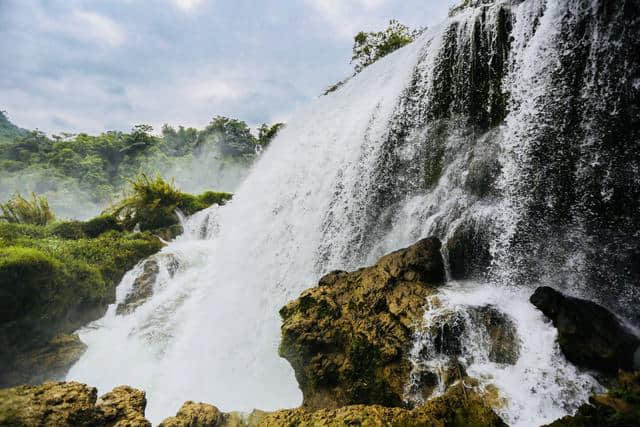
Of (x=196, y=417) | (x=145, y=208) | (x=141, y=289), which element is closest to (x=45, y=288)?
(x=141, y=289)

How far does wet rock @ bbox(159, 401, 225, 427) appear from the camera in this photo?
3572mm

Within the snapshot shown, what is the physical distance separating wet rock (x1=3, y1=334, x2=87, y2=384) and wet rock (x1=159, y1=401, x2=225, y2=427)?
5.64 meters

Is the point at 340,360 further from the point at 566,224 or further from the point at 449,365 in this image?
the point at 566,224

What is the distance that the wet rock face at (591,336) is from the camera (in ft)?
11.1

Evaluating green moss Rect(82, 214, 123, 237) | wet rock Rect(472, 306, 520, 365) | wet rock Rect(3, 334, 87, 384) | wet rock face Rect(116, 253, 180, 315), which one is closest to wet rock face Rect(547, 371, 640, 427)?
wet rock Rect(472, 306, 520, 365)

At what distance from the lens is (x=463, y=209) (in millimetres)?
5859

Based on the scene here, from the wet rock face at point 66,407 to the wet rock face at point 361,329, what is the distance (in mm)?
2056

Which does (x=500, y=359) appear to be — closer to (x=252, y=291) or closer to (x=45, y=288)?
(x=252, y=291)

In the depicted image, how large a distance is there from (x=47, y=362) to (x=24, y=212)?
7805 millimetres

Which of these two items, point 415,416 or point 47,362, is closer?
point 415,416

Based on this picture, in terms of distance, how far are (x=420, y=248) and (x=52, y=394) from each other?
16.7 ft

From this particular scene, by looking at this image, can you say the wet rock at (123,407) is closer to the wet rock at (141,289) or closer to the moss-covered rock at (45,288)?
the moss-covered rock at (45,288)

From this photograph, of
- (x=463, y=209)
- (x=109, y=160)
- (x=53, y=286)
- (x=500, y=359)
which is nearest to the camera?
(x=500, y=359)

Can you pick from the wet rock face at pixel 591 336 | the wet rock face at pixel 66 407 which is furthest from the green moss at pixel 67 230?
the wet rock face at pixel 591 336
